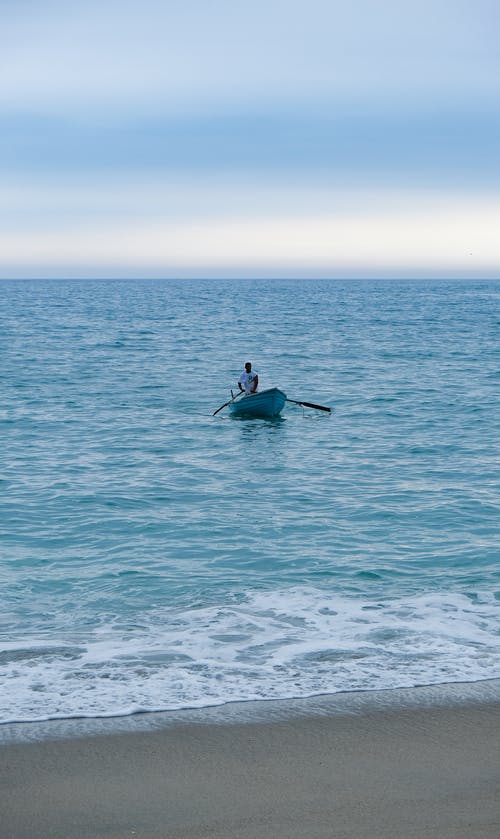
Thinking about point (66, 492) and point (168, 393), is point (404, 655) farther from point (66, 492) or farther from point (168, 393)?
point (168, 393)

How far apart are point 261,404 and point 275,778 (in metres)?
19.4

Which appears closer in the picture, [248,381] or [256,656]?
[256,656]

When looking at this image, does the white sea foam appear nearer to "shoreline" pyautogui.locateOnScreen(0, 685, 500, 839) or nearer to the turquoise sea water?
the turquoise sea water

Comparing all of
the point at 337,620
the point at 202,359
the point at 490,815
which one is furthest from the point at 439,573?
the point at 202,359

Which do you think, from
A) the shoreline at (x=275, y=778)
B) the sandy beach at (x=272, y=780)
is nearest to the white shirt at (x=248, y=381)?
the shoreline at (x=275, y=778)

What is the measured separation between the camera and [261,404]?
2586cm

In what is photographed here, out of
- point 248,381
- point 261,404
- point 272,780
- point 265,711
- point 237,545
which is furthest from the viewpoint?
point 248,381

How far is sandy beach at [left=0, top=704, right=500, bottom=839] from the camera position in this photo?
6.02 metres

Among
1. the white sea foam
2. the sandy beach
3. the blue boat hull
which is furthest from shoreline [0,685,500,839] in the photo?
the blue boat hull

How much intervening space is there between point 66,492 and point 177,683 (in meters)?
8.87

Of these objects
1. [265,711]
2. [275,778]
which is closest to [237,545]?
[265,711]

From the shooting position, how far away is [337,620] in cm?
1070

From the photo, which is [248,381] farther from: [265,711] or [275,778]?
[275,778]

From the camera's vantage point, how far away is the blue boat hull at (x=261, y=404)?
84.2 feet
